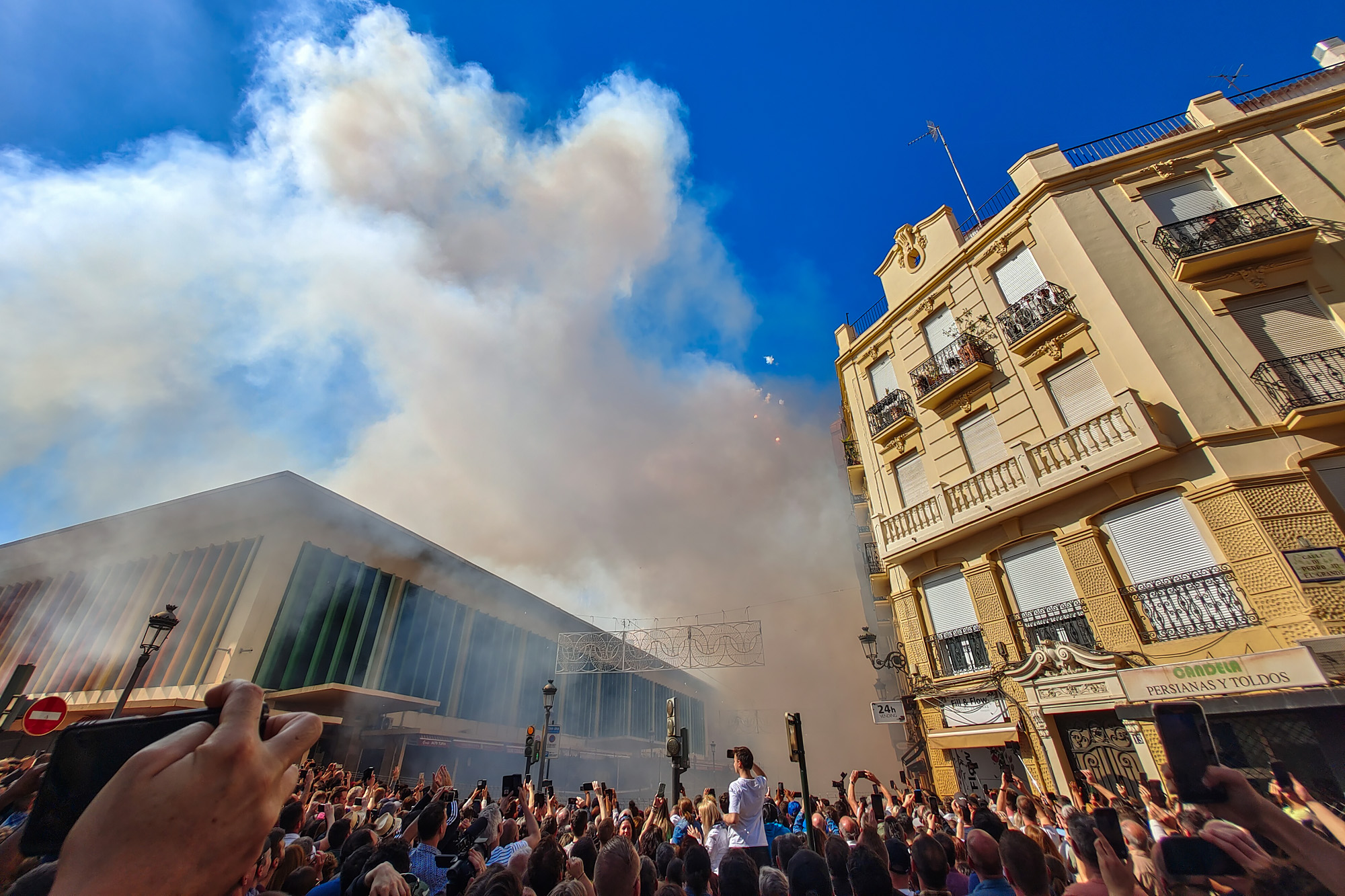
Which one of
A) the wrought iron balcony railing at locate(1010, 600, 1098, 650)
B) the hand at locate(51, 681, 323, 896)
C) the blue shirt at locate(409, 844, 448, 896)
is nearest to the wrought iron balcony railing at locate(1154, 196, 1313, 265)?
the wrought iron balcony railing at locate(1010, 600, 1098, 650)

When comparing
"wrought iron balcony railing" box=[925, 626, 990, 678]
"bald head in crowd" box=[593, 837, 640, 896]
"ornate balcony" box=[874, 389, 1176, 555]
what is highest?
"ornate balcony" box=[874, 389, 1176, 555]

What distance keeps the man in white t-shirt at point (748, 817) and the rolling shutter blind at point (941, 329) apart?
1200 centimetres

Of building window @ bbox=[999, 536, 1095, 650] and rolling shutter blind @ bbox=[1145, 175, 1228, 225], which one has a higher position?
rolling shutter blind @ bbox=[1145, 175, 1228, 225]

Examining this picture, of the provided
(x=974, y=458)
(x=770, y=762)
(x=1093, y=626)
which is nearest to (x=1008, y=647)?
(x=1093, y=626)

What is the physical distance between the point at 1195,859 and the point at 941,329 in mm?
13934

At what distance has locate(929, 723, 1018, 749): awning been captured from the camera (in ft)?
31.9

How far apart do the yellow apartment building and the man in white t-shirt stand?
6876mm

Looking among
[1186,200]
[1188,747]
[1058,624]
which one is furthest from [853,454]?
[1188,747]

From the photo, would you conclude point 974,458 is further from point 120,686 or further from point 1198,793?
point 120,686

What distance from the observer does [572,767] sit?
2630cm

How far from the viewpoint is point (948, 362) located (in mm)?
12773

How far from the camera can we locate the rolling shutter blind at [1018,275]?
1209 cm

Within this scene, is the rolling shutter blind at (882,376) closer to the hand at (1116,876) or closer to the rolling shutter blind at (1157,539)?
the rolling shutter blind at (1157,539)

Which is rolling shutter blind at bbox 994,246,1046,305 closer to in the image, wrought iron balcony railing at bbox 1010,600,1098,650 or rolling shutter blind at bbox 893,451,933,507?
rolling shutter blind at bbox 893,451,933,507
